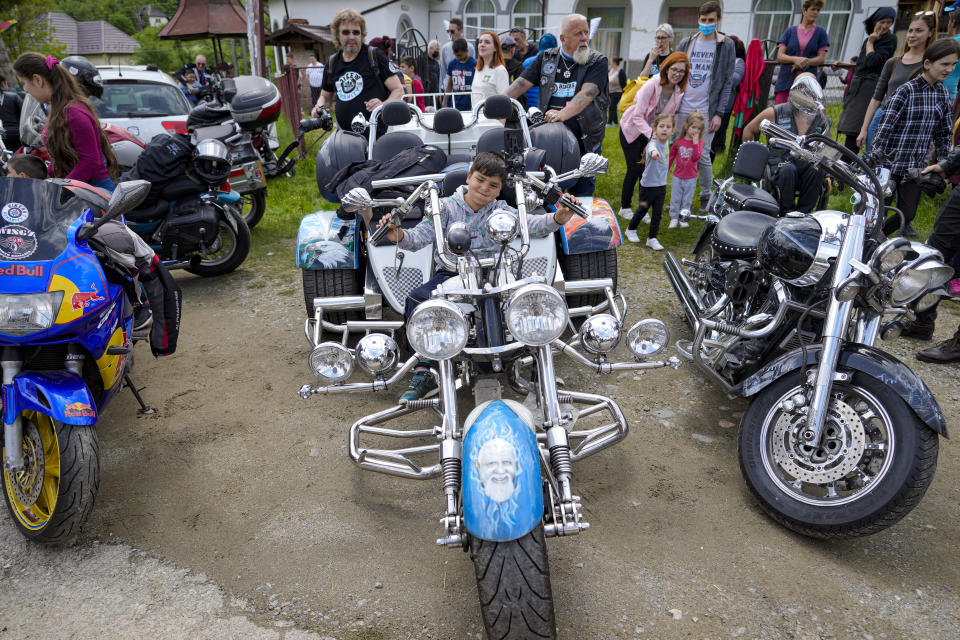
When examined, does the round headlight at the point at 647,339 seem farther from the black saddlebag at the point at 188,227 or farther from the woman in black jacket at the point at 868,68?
the woman in black jacket at the point at 868,68

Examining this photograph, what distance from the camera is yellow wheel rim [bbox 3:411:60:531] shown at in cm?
250

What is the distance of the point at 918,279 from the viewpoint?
95.3 inches

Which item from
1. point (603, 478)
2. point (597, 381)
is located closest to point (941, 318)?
point (597, 381)

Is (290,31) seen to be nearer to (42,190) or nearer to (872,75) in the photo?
(872,75)

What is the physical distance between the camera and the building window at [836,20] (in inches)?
718

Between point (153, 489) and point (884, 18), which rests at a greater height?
point (884, 18)

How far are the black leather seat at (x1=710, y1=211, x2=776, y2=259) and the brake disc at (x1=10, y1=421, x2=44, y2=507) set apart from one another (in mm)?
3420

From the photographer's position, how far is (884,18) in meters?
7.04

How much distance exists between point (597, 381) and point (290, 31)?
1920cm

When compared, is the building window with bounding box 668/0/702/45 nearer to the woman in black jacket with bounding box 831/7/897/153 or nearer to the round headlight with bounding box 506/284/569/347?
the woman in black jacket with bounding box 831/7/897/153

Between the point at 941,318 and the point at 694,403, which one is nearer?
the point at 694,403

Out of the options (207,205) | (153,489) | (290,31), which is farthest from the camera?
(290,31)

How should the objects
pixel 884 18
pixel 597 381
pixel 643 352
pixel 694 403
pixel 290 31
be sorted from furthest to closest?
pixel 290 31 → pixel 884 18 → pixel 597 381 → pixel 694 403 → pixel 643 352

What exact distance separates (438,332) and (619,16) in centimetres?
2237
